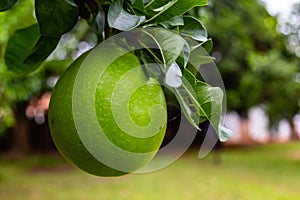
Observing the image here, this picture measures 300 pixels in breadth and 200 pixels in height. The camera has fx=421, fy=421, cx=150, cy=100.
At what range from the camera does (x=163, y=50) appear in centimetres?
41

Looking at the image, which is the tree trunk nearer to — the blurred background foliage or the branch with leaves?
the blurred background foliage

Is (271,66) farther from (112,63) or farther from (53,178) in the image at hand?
(112,63)

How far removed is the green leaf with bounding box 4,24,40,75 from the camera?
668 millimetres

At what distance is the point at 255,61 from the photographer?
5.82 m

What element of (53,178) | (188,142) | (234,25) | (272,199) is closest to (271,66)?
(234,25)

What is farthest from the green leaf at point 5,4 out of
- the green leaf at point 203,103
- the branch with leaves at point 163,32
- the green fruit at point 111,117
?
the green leaf at point 203,103

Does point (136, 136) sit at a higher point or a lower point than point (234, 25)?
higher

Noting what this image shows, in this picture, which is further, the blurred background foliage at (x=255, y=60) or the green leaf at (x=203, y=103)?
the blurred background foliage at (x=255, y=60)

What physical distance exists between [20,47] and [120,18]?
0.30 meters

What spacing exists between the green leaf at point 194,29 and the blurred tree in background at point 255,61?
5.37 meters

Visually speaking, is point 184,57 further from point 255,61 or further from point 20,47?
point 255,61

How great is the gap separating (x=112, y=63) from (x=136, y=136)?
3.5 inches

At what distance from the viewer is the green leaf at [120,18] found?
43cm

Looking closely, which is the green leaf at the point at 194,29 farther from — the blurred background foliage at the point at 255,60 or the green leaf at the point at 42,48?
the blurred background foliage at the point at 255,60
